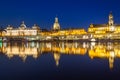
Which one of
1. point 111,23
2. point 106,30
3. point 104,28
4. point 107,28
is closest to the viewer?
point 111,23

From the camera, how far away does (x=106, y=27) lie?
128m

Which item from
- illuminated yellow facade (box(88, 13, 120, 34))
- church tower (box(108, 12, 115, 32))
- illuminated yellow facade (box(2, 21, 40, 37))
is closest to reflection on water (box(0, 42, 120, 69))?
illuminated yellow facade (box(88, 13, 120, 34))

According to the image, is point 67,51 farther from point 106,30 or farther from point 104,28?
point 104,28

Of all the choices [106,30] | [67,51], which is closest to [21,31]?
[106,30]

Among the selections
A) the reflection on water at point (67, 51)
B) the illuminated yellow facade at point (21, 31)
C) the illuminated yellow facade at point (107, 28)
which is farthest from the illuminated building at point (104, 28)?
the reflection on water at point (67, 51)

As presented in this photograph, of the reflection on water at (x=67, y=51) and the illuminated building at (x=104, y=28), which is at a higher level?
the illuminated building at (x=104, y=28)

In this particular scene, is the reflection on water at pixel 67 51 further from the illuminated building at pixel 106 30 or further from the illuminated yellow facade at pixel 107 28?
the illuminated yellow facade at pixel 107 28

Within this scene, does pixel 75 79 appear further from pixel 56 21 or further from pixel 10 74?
pixel 56 21

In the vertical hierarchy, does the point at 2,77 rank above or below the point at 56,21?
below

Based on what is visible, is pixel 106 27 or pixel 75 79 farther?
pixel 106 27

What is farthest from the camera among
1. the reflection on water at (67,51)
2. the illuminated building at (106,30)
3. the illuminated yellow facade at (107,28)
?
the illuminated yellow facade at (107,28)

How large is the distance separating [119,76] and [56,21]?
14145 cm

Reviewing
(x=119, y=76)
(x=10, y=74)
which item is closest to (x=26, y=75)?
(x=10, y=74)

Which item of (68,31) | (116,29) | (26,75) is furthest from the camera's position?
(68,31)
